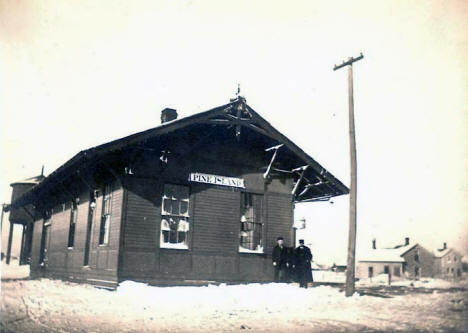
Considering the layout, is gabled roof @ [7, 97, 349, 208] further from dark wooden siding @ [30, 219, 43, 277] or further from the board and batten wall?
dark wooden siding @ [30, 219, 43, 277]

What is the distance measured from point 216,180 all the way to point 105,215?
3046 mm

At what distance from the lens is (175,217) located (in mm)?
12516

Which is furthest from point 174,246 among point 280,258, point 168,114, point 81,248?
point 168,114

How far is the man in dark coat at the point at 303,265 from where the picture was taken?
12953 mm

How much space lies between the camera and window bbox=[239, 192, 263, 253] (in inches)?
537

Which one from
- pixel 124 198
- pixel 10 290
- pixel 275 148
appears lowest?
pixel 10 290

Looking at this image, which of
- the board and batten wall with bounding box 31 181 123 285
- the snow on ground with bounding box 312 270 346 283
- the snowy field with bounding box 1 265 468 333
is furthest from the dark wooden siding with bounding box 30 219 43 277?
the snow on ground with bounding box 312 270 346 283

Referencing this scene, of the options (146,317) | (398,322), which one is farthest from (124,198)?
(398,322)

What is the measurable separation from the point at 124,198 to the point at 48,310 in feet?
11.5

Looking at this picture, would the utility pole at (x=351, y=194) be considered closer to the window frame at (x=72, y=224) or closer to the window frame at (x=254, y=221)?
the window frame at (x=254, y=221)

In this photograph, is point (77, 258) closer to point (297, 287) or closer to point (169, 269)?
point (169, 269)

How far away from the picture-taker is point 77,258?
14.8m

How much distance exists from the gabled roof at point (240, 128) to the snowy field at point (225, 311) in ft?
10.4

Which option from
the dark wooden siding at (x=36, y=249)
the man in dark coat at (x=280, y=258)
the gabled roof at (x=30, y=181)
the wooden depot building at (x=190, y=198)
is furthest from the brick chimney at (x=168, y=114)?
the gabled roof at (x=30, y=181)
